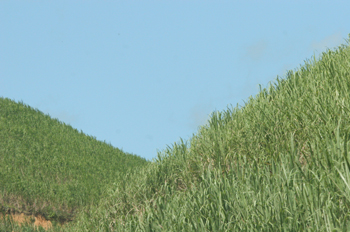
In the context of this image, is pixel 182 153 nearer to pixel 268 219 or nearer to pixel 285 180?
pixel 285 180

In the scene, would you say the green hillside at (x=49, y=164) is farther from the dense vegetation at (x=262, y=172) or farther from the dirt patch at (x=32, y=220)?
the dense vegetation at (x=262, y=172)

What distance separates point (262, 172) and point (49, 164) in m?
9.70

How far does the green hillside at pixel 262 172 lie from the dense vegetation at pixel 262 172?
15 mm

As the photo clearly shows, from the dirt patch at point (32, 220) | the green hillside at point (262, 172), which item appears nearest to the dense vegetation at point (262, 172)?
the green hillside at point (262, 172)

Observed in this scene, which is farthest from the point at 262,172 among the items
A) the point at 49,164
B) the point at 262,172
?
the point at 49,164

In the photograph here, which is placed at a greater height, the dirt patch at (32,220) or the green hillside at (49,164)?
the green hillside at (49,164)

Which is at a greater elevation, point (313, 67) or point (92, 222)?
point (313, 67)

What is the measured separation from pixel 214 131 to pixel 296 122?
200 centimetres

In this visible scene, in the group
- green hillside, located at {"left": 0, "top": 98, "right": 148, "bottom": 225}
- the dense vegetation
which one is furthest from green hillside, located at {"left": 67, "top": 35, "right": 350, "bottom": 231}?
green hillside, located at {"left": 0, "top": 98, "right": 148, "bottom": 225}

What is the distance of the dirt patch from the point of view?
9.31 m

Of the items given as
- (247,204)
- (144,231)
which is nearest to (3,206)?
(144,231)

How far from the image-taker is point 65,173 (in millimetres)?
12242

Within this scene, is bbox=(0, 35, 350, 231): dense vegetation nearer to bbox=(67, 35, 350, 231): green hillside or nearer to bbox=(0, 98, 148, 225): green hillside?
bbox=(67, 35, 350, 231): green hillside

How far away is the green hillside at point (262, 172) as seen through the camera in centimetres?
380
